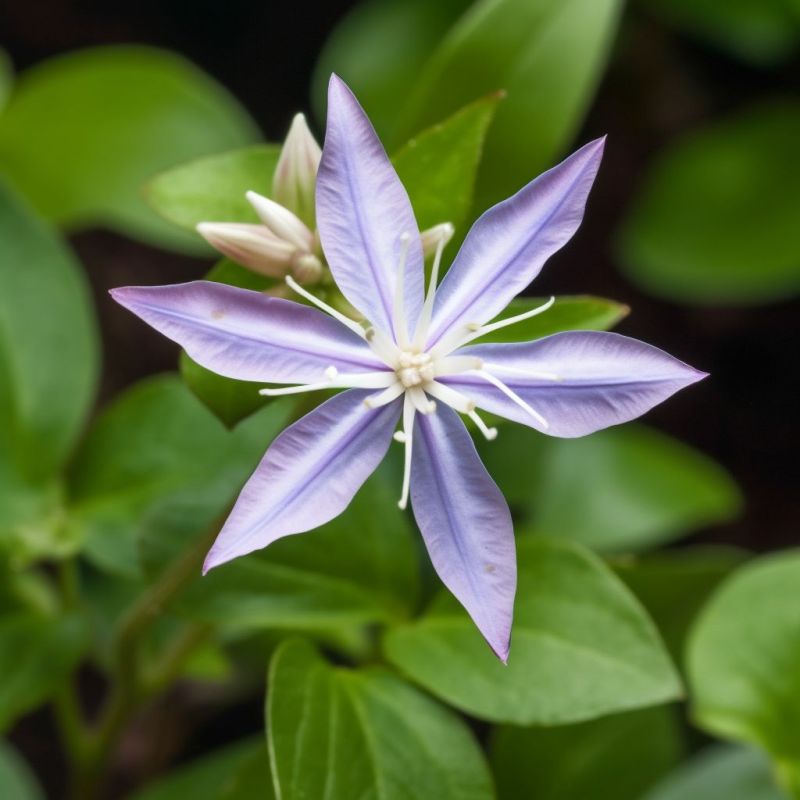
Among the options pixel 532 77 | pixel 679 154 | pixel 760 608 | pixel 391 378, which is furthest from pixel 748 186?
pixel 391 378

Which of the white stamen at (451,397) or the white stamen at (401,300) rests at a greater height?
the white stamen at (401,300)

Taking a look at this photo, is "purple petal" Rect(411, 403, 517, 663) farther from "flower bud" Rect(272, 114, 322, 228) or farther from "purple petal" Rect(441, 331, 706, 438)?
"flower bud" Rect(272, 114, 322, 228)

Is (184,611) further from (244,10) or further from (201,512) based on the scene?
(244,10)

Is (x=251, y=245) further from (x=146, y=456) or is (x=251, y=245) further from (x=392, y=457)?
(x=392, y=457)

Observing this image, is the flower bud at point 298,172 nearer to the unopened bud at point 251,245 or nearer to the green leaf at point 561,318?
the unopened bud at point 251,245

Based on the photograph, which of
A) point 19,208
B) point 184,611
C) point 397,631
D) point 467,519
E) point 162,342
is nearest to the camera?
point 467,519

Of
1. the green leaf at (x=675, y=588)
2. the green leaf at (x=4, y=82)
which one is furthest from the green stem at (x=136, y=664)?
the green leaf at (x=4, y=82)

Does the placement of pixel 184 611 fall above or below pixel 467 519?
below
